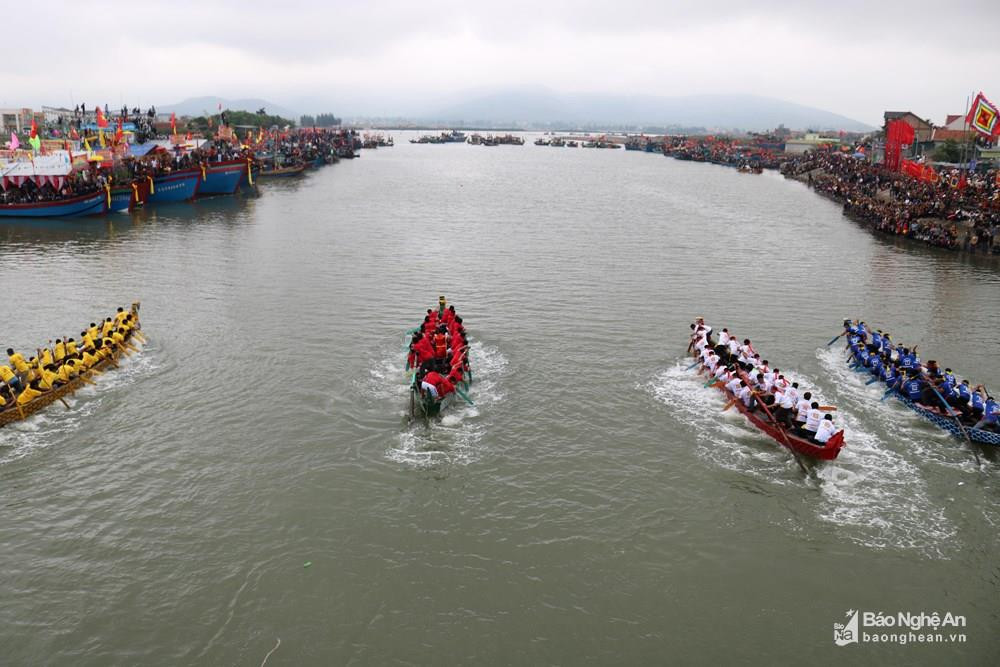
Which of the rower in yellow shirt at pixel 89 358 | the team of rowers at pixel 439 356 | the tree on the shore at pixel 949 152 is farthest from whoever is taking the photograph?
the tree on the shore at pixel 949 152

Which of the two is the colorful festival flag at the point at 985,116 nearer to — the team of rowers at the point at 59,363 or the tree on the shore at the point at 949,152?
the tree on the shore at the point at 949,152

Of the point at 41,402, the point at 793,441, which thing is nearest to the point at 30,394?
the point at 41,402

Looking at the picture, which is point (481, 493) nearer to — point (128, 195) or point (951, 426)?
point (951, 426)

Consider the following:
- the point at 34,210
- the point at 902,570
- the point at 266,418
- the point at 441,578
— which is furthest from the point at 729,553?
the point at 34,210

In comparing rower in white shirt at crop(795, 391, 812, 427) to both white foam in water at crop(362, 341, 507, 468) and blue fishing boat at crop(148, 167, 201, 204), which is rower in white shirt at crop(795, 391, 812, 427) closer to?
white foam in water at crop(362, 341, 507, 468)

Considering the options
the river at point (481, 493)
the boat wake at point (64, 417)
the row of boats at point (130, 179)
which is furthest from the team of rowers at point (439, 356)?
the row of boats at point (130, 179)
